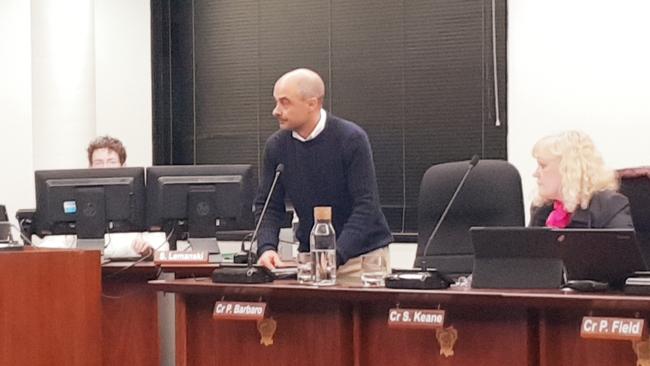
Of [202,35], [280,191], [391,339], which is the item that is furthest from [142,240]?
[202,35]

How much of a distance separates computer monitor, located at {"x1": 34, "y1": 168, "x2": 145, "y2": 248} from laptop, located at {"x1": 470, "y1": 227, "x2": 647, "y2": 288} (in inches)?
72.9

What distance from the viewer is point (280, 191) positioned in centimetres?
390

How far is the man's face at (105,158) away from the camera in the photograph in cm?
489

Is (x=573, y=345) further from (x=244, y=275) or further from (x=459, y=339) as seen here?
(x=244, y=275)

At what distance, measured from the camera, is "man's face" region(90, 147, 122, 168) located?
4887mm

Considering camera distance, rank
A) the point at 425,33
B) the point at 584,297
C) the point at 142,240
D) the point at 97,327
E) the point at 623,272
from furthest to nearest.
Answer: the point at 425,33
the point at 142,240
the point at 97,327
the point at 623,272
the point at 584,297

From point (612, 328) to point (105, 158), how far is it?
2.95 meters

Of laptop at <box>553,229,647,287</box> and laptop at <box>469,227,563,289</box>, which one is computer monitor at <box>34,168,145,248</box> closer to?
laptop at <box>469,227,563,289</box>

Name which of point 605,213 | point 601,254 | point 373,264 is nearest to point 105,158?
point 373,264

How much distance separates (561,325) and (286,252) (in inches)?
82.4

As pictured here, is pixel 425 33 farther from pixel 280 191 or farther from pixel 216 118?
pixel 280 191

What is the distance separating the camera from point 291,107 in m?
3.73

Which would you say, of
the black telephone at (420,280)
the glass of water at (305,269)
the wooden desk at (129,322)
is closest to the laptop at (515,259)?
the black telephone at (420,280)

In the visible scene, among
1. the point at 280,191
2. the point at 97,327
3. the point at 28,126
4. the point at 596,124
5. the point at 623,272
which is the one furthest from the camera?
the point at 28,126
